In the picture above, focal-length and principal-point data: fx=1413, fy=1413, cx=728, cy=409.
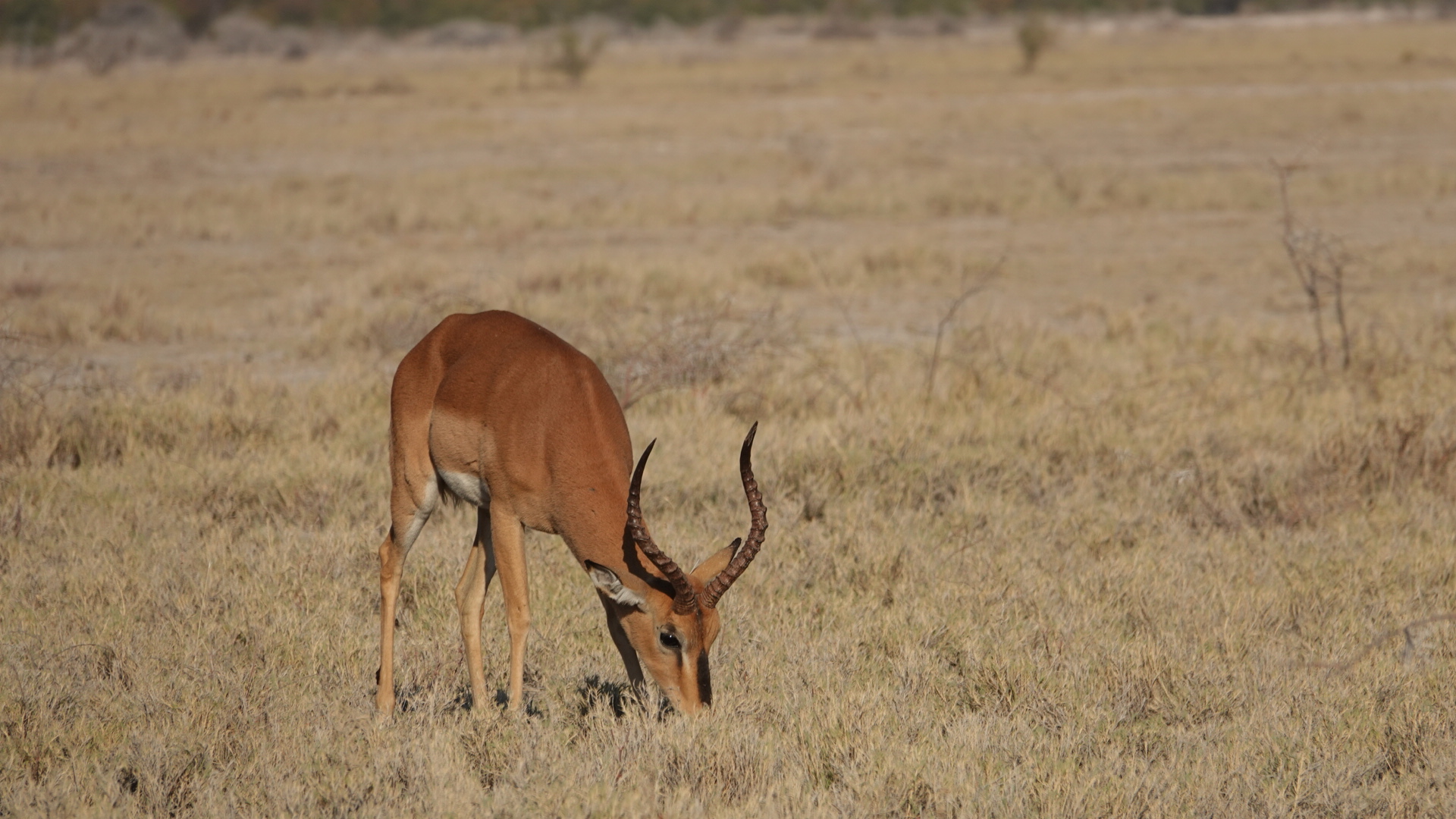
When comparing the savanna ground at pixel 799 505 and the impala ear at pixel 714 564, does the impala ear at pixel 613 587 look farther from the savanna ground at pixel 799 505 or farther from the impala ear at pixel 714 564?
the savanna ground at pixel 799 505

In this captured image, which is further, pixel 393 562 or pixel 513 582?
pixel 393 562

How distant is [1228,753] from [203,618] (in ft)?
13.6

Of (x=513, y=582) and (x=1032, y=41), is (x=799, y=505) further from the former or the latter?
(x=1032, y=41)

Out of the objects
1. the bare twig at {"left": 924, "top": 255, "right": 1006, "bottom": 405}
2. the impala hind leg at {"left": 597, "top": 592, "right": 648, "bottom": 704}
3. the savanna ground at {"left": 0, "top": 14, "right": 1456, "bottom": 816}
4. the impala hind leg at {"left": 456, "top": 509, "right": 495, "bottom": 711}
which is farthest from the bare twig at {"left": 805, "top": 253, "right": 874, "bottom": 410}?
the impala hind leg at {"left": 597, "top": 592, "right": 648, "bottom": 704}

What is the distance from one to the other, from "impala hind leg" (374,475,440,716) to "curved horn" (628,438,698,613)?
1134 millimetres

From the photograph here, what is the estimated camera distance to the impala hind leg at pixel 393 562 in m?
5.25

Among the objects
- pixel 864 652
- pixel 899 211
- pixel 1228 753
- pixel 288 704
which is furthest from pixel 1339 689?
pixel 899 211

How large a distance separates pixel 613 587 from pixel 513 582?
677 millimetres

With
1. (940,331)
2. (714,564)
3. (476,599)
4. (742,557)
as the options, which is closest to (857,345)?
(940,331)

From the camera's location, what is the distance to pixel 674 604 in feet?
14.9

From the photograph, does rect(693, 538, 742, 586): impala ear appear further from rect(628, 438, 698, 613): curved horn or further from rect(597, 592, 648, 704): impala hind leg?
rect(597, 592, 648, 704): impala hind leg

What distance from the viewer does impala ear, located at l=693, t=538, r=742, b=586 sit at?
186 inches

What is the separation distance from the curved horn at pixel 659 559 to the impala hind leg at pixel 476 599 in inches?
38.1

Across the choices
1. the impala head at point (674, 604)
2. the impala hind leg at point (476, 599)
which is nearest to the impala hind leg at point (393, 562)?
the impala hind leg at point (476, 599)
